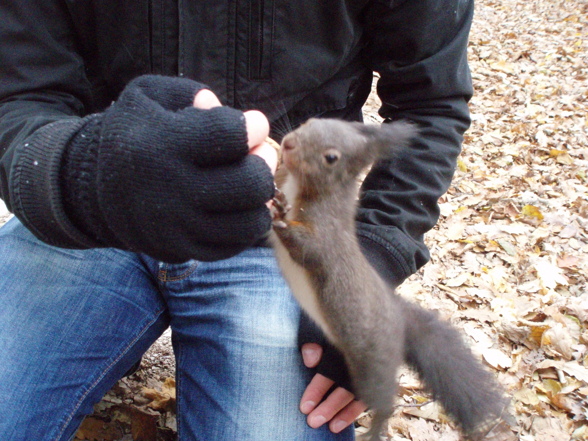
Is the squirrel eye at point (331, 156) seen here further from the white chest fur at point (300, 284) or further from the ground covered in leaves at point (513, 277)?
the ground covered in leaves at point (513, 277)

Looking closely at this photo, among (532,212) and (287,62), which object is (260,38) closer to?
(287,62)

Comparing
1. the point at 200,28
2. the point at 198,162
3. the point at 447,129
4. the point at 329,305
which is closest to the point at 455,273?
the point at 447,129

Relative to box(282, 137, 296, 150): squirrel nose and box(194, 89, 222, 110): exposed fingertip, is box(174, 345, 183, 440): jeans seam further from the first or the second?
box(194, 89, 222, 110): exposed fingertip

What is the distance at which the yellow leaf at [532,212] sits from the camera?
4.16 meters

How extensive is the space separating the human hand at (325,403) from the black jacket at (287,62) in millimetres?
467

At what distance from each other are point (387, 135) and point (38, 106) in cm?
134

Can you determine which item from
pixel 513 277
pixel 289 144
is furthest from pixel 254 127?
pixel 513 277

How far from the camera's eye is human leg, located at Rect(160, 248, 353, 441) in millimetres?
1946

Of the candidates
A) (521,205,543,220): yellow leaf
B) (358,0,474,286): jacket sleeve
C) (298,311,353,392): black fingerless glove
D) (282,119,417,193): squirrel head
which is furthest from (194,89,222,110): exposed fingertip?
(521,205,543,220): yellow leaf

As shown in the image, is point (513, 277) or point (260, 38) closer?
point (260, 38)

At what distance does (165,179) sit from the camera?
4.40ft

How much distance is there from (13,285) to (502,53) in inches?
330

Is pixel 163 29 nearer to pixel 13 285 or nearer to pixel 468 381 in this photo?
pixel 13 285

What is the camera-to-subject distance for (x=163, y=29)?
2.04m
